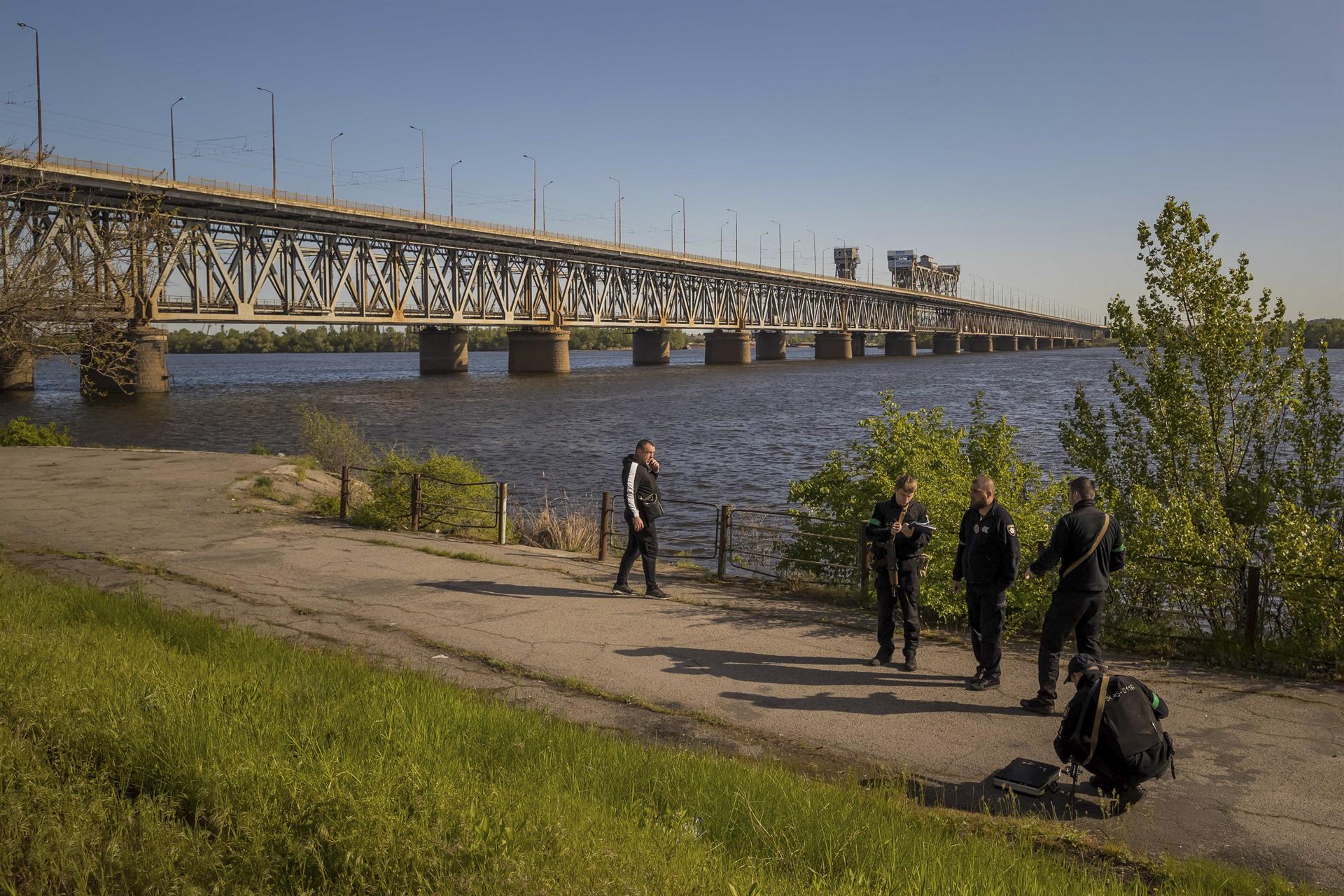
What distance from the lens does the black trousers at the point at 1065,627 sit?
8.50 metres

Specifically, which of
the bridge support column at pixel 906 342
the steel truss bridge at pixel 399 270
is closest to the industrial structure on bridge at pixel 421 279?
the steel truss bridge at pixel 399 270

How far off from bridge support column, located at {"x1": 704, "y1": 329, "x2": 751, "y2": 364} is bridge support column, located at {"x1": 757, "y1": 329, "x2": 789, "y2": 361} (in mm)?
21220

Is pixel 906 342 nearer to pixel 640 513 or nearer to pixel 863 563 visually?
pixel 863 563

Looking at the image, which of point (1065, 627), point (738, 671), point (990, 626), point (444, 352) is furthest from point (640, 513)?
point (444, 352)

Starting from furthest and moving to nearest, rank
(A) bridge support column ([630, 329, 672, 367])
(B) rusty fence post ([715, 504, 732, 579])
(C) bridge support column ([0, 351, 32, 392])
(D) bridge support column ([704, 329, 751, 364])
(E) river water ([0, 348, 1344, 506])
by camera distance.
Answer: (D) bridge support column ([704, 329, 751, 364])
(A) bridge support column ([630, 329, 672, 367])
(C) bridge support column ([0, 351, 32, 392])
(E) river water ([0, 348, 1344, 506])
(B) rusty fence post ([715, 504, 732, 579])

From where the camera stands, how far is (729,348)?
149 m

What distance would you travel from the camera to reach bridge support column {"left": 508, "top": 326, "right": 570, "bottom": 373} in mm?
113375

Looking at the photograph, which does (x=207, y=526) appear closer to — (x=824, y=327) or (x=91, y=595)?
(x=91, y=595)

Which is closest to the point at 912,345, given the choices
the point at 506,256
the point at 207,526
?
the point at 506,256

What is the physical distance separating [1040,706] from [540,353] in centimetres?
10821

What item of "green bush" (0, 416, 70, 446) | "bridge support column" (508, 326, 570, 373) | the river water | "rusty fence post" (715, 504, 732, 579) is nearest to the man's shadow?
"rusty fence post" (715, 504, 732, 579)

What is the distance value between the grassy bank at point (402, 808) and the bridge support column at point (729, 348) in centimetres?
14150

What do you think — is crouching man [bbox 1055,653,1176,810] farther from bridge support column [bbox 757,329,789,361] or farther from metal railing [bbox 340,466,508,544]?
bridge support column [bbox 757,329,789,361]

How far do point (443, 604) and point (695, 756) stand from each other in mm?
6101
